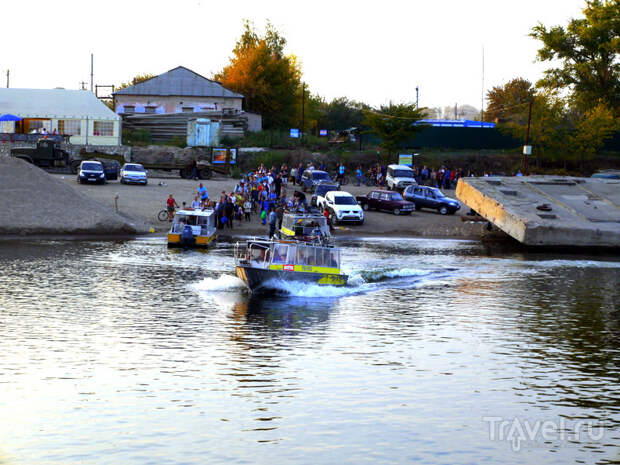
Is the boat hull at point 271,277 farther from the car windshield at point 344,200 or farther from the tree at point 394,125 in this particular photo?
the tree at point 394,125

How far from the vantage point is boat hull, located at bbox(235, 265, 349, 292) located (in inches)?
1110

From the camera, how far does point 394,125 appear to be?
76.2 meters

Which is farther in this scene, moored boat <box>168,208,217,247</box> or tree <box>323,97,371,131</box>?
tree <box>323,97,371,131</box>

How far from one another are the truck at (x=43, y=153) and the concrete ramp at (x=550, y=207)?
3096 cm

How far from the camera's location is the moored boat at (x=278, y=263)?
28.2 metres

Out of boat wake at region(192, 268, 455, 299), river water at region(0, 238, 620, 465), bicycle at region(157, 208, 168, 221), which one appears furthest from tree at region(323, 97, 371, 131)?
river water at region(0, 238, 620, 465)

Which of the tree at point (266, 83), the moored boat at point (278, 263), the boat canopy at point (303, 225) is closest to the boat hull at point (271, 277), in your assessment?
the moored boat at point (278, 263)

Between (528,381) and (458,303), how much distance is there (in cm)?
960

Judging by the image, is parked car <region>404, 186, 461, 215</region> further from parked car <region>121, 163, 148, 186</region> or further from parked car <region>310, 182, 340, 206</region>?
parked car <region>121, 163, 148, 186</region>

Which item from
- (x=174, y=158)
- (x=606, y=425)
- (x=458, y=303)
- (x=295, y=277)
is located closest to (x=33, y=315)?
(x=295, y=277)

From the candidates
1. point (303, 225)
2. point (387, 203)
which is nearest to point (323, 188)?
point (387, 203)

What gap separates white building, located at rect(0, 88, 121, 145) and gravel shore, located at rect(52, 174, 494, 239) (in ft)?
43.1

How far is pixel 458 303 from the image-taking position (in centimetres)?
2858

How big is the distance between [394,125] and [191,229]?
40174mm
